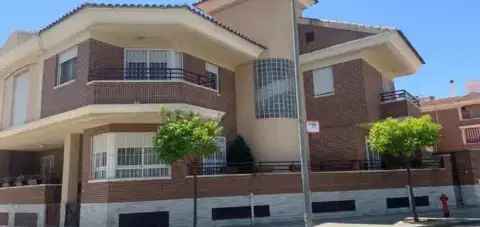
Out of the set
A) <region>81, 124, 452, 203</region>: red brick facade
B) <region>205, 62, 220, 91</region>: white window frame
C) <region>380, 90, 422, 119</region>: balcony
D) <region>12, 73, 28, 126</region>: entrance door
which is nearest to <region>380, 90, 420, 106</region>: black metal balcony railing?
<region>380, 90, 422, 119</region>: balcony

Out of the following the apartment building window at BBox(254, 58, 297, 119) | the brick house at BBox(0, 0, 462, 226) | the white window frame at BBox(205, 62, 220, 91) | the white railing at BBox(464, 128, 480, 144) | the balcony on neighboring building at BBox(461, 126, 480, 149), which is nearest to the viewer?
the brick house at BBox(0, 0, 462, 226)

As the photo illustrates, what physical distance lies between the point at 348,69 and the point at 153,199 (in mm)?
11906

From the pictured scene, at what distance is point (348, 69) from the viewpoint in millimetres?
21344

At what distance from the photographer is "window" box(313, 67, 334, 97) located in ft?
72.1

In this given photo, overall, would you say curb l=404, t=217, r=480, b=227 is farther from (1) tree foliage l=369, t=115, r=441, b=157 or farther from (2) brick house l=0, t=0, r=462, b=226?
(2) brick house l=0, t=0, r=462, b=226

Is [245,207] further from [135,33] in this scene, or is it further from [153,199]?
[135,33]

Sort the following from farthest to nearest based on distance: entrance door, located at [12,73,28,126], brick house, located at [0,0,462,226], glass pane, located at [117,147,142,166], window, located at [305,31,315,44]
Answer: window, located at [305,31,315,44] → entrance door, located at [12,73,28,126] → glass pane, located at [117,147,142,166] → brick house, located at [0,0,462,226]

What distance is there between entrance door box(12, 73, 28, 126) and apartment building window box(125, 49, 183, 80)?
6.07 m

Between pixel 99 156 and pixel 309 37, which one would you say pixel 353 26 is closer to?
pixel 309 37

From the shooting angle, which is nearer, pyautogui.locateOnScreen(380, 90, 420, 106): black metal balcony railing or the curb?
the curb

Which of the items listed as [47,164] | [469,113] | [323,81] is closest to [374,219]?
[323,81]

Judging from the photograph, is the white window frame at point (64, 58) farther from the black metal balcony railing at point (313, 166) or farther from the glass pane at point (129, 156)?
the black metal balcony railing at point (313, 166)

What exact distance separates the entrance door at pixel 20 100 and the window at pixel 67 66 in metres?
3.06

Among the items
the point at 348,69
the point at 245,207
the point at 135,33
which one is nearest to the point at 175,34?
the point at 135,33
